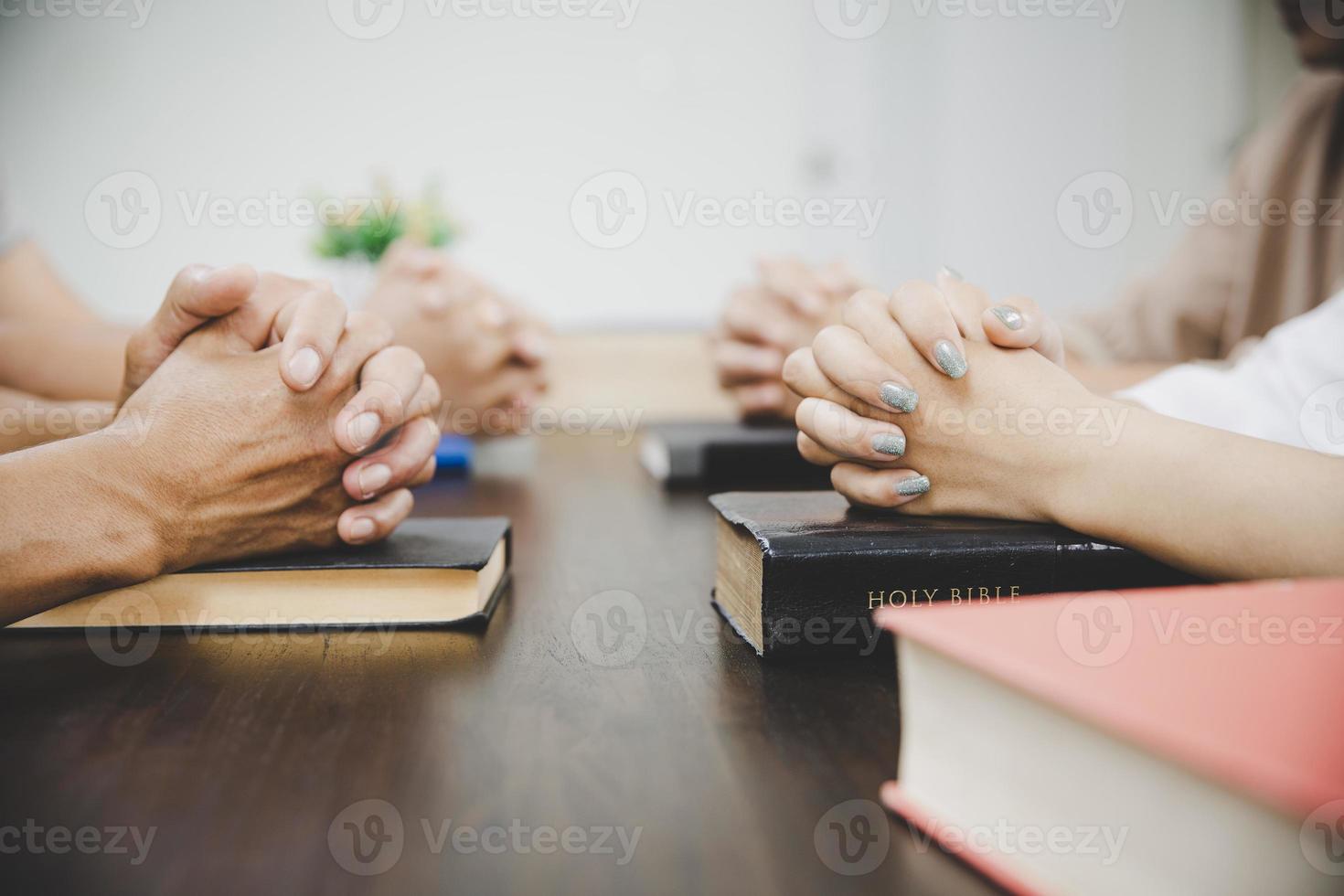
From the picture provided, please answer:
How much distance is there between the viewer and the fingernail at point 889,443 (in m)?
0.51

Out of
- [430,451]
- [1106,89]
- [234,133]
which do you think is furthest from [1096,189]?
[430,451]

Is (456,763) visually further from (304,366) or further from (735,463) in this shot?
(735,463)

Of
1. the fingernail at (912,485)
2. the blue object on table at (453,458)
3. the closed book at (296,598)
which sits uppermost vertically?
the fingernail at (912,485)

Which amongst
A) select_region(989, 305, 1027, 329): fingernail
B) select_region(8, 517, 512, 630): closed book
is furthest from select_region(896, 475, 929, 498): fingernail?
select_region(8, 517, 512, 630): closed book

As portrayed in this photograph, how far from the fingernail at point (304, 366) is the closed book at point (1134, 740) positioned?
14.6 inches

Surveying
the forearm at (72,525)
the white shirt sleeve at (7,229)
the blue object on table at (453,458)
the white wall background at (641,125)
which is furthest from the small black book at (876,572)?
the white wall background at (641,125)

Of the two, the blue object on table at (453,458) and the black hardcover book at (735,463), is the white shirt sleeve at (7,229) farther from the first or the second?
the black hardcover book at (735,463)

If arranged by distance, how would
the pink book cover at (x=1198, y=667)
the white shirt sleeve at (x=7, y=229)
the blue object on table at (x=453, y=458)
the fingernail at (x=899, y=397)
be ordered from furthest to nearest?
the white shirt sleeve at (x=7, y=229), the blue object on table at (x=453, y=458), the fingernail at (x=899, y=397), the pink book cover at (x=1198, y=667)

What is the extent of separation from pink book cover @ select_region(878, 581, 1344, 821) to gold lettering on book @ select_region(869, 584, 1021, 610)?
0.38 feet

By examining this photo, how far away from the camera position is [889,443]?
20.0 inches

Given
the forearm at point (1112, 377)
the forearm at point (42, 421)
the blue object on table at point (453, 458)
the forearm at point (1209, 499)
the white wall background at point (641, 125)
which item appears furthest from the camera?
the white wall background at point (641, 125)

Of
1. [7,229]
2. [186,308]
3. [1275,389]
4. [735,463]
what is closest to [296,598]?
[186,308]

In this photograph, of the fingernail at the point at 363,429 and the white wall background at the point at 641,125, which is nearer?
the fingernail at the point at 363,429

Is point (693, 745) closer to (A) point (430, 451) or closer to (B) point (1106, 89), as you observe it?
(A) point (430, 451)
